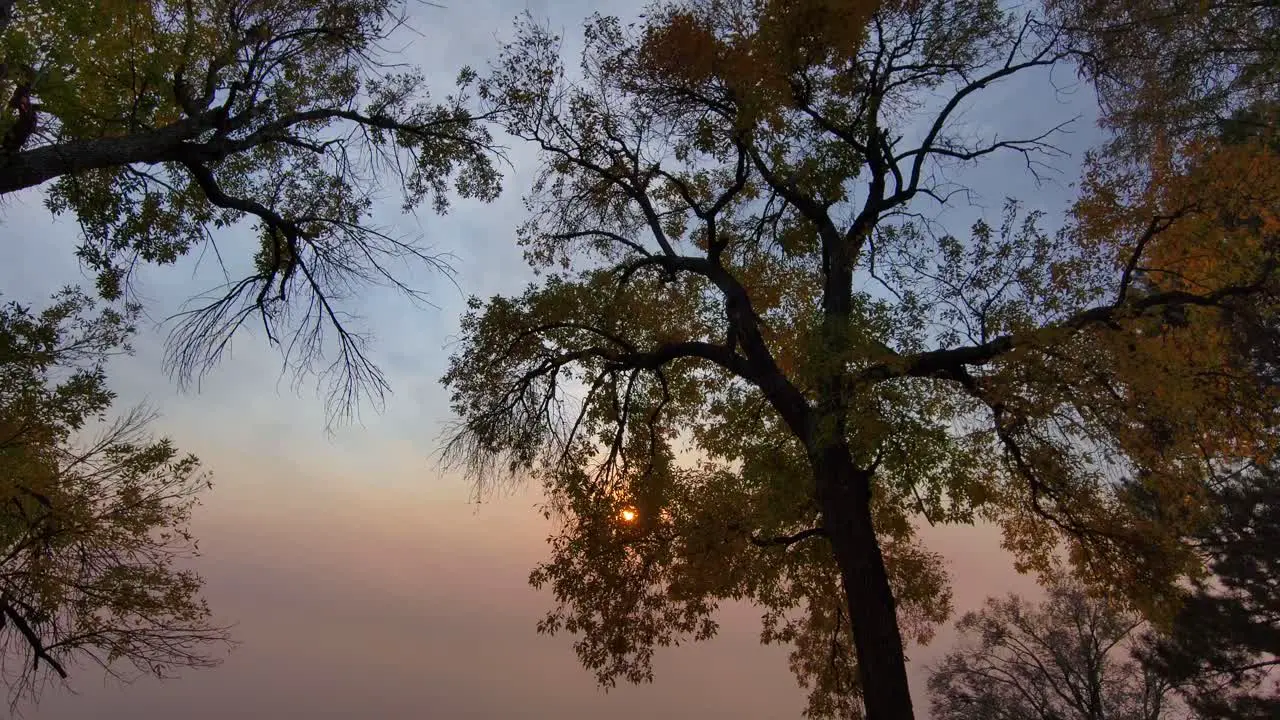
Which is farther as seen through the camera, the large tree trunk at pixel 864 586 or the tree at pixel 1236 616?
the tree at pixel 1236 616

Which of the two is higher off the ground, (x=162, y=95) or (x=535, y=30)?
(x=535, y=30)

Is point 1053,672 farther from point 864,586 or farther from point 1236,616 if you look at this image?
point 864,586

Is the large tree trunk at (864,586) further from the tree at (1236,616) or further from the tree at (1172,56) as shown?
the tree at (1236,616)

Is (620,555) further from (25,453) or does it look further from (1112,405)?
(25,453)

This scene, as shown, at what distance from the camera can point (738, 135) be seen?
10.3 meters

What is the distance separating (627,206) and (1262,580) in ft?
55.3

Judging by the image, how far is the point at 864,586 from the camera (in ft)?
26.9

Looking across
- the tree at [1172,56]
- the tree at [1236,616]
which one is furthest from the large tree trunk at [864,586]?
the tree at [1236,616]

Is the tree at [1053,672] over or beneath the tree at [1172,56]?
beneath

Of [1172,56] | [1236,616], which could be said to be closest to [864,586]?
[1172,56]

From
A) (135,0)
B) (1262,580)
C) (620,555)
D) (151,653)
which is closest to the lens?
(135,0)

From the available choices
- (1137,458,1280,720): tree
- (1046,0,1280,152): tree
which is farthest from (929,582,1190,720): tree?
(1046,0,1280,152): tree

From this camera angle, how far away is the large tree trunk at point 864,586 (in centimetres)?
776

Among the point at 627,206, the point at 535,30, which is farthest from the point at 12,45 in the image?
the point at 627,206
